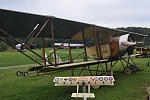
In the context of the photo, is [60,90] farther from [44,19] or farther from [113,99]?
[44,19]

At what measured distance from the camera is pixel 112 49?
10773 mm

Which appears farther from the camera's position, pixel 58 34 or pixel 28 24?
pixel 58 34

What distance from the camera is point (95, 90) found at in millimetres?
8266

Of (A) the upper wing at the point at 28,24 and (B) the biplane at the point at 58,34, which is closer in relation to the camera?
(A) the upper wing at the point at 28,24

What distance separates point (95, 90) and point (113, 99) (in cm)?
171

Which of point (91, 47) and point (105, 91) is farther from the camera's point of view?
point (91, 47)

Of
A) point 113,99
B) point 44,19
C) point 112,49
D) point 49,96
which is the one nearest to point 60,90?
point 49,96

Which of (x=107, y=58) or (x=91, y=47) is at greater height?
(x=91, y=47)

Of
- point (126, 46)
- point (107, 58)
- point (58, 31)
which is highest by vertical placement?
point (58, 31)

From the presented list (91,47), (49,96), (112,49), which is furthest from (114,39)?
(49,96)

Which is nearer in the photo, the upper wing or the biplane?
the upper wing

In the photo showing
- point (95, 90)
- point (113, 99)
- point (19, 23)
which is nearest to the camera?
point (113, 99)

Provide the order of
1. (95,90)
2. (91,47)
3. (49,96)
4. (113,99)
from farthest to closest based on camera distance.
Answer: (91,47) → (95,90) → (49,96) → (113,99)

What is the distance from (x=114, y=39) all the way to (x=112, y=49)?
66 centimetres
